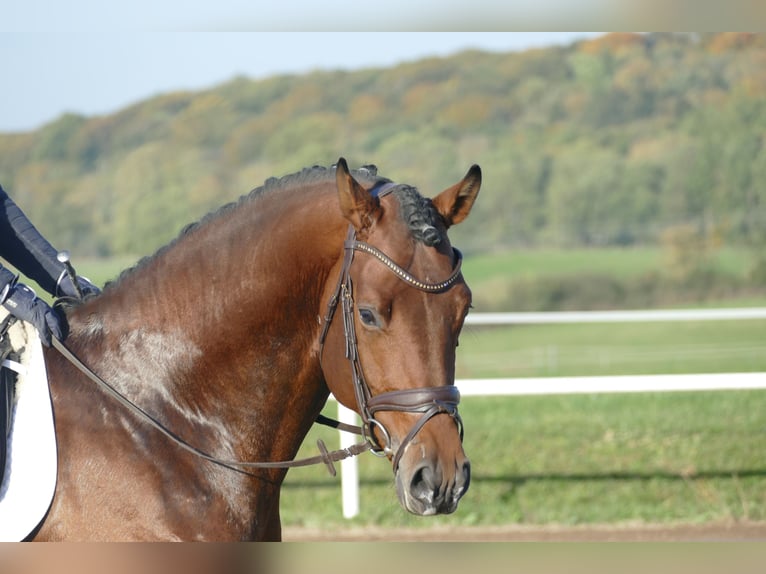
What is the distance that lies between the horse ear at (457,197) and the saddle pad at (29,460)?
134 centimetres

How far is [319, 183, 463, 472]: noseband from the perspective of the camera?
8.48ft

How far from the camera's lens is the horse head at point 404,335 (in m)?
2.56

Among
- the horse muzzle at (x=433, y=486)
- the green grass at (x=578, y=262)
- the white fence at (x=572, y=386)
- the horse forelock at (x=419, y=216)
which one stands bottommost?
the horse muzzle at (x=433, y=486)

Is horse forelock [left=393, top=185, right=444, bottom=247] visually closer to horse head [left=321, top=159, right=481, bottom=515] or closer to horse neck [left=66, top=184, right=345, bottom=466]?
horse head [left=321, top=159, right=481, bottom=515]

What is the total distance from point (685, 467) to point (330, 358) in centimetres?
551

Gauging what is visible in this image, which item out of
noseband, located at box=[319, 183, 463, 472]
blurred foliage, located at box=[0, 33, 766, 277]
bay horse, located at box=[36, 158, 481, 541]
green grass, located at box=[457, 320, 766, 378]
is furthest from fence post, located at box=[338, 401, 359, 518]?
blurred foliage, located at box=[0, 33, 766, 277]

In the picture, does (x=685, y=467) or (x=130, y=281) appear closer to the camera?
(x=130, y=281)

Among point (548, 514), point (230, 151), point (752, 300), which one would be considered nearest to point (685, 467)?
point (548, 514)

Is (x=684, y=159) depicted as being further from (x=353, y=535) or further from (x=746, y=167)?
(x=353, y=535)

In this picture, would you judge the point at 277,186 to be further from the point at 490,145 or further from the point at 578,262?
the point at 490,145

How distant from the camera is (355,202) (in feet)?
8.98

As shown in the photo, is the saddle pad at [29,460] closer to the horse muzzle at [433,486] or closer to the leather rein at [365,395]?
the leather rein at [365,395]

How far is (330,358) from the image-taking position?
111 inches

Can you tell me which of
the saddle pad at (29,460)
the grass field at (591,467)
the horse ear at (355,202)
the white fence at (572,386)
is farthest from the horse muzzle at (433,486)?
the white fence at (572,386)
